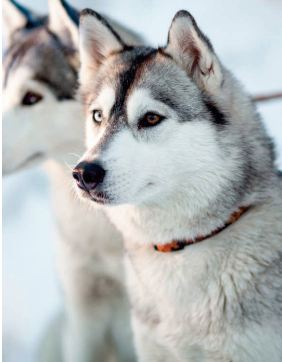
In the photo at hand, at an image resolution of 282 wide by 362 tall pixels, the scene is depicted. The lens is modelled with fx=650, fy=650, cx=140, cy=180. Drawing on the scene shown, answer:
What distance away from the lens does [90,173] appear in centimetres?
212

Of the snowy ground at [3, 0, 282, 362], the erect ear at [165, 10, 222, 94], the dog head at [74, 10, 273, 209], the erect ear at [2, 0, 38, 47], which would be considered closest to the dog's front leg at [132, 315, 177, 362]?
the dog head at [74, 10, 273, 209]

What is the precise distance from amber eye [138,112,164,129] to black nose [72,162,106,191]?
0.81 feet

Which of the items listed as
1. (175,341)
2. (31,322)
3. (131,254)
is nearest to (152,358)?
(175,341)

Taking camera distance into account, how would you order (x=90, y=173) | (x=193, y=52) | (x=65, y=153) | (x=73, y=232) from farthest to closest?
(x=73, y=232) → (x=65, y=153) → (x=193, y=52) → (x=90, y=173)

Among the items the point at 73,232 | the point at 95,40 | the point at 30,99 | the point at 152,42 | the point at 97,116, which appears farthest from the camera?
the point at 152,42

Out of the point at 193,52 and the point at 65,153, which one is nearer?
the point at 193,52

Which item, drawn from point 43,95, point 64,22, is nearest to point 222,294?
point 43,95

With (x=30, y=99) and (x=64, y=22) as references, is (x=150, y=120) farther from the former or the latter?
(x=64, y=22)

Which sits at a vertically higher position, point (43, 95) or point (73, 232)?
point (43, 95)

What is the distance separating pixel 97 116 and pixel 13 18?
3.87ft

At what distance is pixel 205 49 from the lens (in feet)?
7.36

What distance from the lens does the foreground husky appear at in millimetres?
2225

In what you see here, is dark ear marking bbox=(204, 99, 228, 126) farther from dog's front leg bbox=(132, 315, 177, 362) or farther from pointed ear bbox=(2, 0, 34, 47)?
pointed ear bbox=(2, 0, 34, 47)

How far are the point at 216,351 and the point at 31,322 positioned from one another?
189cm
